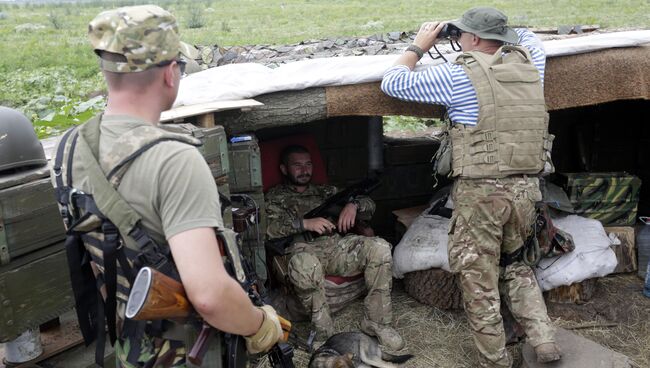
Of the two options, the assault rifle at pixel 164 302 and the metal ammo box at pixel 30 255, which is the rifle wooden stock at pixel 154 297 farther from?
the metal ammo box at pixel 30 255

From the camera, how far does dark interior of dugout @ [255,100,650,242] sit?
640 cm

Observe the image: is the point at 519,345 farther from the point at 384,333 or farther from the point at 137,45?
the point at 137,45

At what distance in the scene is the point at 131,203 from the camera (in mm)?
1979

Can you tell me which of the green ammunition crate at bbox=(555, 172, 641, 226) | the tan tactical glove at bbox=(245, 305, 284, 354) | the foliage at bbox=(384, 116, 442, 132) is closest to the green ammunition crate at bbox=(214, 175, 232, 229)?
the tan tactical glove at bbox=(245, 305, 284, 354)

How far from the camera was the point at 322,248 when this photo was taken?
5.09m

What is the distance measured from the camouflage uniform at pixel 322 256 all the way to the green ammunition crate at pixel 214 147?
1305mm

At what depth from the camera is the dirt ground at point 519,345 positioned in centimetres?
457

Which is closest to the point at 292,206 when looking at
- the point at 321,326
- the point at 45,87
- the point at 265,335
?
the point at 321,326

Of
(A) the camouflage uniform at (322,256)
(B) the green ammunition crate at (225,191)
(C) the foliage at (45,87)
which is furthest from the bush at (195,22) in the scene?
(B) the green ammunition crate at (225,191)

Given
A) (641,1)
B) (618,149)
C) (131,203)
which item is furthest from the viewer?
(641,1)

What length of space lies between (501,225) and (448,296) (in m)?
1.44

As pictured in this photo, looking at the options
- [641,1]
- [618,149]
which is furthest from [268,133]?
[641,1]

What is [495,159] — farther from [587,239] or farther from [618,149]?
[618,149]

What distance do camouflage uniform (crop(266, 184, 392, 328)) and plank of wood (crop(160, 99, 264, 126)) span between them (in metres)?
1.37
